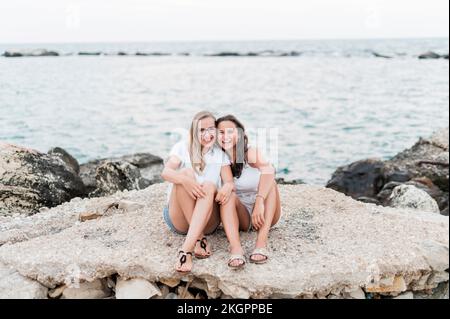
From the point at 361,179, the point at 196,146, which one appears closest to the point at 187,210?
the point at 196,146

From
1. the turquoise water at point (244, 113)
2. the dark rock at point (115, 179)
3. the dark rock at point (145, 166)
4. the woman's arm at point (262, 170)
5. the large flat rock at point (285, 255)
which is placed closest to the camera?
the large flat rock at point (285, 255)

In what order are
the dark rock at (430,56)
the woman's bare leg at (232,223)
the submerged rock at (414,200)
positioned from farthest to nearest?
1. the dark rock at (430,56)
2. the submerged rock at (414,200)
3. the woman's bare leg at (232,223)

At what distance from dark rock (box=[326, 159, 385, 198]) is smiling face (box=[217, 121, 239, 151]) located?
5930 millimetres

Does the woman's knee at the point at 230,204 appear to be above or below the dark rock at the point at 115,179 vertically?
above

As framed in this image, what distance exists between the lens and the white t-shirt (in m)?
5.03

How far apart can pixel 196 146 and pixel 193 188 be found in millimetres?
501

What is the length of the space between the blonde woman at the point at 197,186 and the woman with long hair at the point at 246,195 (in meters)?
0.12

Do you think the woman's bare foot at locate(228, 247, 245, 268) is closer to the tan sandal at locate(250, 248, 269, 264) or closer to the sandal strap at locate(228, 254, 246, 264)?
→ the sandal strap at locate(228, 254, 246, 264)

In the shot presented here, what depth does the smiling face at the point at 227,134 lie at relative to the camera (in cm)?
509

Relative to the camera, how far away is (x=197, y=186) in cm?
483

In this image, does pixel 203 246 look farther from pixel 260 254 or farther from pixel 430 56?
pixel 430 56

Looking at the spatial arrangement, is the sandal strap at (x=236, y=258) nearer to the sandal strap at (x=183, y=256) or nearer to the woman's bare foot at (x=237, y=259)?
the woman's bare foot at (x=237, y=259)

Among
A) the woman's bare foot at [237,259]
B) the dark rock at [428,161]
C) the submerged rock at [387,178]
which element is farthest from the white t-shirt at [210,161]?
the dark rock at [428,161]
